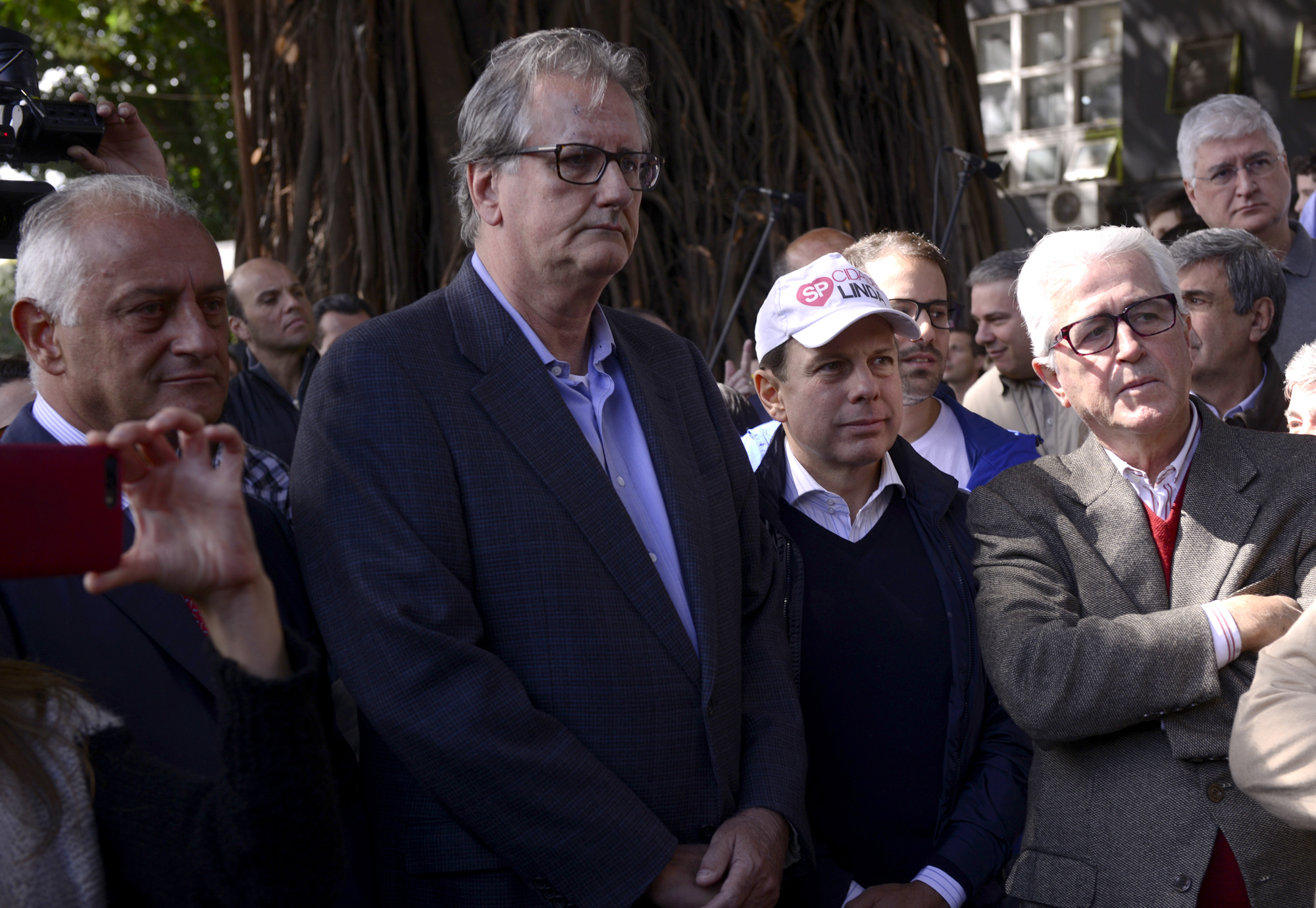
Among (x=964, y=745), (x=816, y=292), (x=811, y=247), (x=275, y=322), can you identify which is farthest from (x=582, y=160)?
(x=275, y=322)

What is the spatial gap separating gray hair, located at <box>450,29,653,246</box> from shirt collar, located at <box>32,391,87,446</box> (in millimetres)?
671

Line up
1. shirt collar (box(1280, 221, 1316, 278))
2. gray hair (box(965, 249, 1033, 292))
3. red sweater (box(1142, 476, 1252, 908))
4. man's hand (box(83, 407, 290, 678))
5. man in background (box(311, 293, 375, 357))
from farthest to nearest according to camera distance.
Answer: man in background (box(311, 293, 375, 357)) → gray hair (box(965, 249, 1033, 292)) → shirt collar (box(1280, 221, 1316, 278)) → red sweater (box(1142, 476, 1252, 908)) → man's hand (box(83, 407, 290, 678))

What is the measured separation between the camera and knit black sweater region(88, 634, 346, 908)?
115 cm

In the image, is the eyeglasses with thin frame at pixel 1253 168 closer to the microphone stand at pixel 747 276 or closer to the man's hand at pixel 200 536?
the microphone stand at pixel 747 276

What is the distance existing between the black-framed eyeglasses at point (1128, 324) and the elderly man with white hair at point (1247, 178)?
172 cm

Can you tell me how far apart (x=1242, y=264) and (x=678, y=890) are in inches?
79.8

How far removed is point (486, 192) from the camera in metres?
1.83

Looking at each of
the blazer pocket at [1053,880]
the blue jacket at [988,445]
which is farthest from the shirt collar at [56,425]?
the blue jacket at [988,445]

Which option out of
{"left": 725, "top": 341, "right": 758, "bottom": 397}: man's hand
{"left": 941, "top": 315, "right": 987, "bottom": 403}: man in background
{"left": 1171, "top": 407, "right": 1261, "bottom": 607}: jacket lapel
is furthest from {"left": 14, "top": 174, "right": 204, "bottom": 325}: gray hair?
{"left": 941, "top": 315, "right": 987, "bottom": 403}: man in background

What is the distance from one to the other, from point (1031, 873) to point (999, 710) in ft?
1.19

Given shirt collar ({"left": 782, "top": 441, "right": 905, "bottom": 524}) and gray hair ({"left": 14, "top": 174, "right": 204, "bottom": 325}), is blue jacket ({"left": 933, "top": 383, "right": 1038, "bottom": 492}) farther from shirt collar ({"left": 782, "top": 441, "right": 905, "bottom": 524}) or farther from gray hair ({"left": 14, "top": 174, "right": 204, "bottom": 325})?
gray hair ({"left": 14, "top": 174, "right": 204, "bottom": 325})

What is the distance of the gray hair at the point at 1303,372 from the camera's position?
2.15 m

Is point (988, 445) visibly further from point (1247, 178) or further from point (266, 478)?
point (266, 478)

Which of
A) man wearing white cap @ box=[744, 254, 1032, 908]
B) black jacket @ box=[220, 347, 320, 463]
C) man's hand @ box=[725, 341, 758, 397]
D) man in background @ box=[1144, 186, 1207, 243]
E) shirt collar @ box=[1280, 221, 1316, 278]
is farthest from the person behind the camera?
man in background @ box=[1144, 186, 1207, 243]
